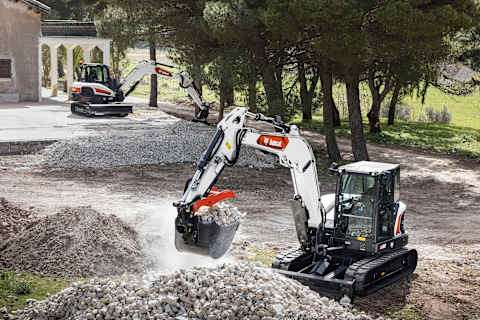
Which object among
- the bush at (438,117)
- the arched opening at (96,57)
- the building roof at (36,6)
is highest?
the building roof at (36,6)

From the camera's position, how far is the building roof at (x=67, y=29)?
37312mm

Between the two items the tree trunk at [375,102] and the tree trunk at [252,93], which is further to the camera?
the tree trunk at [375,102]

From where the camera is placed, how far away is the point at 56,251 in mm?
11398

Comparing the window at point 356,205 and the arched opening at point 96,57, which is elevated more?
the arched opening at point 96,57

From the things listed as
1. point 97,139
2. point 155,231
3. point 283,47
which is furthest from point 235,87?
point 155,231

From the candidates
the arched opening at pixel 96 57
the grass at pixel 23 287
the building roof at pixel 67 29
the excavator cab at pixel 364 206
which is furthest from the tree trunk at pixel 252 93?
the arched opening at pixel 96 57

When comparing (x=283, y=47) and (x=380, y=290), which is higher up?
(x=283, y=47)

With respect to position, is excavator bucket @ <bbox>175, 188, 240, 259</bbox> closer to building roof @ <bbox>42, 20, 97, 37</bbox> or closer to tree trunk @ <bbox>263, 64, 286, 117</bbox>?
tree trunk @ <bbox>263, 64, 286, 117</bbox>

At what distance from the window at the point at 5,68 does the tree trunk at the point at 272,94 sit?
17176mm

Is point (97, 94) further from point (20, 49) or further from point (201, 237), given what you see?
point (201, 237)

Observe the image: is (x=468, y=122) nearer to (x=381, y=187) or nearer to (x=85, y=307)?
(x=381, y=187)

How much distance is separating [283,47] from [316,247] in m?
13.6

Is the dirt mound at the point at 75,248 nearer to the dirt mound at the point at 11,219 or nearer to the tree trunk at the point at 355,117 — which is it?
the dirt mound at the point at 11,219

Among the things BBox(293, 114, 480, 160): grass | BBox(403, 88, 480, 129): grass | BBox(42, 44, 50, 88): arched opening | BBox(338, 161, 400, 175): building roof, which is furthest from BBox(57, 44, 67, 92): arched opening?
BBox(338, 161, 400, 175): building roof
